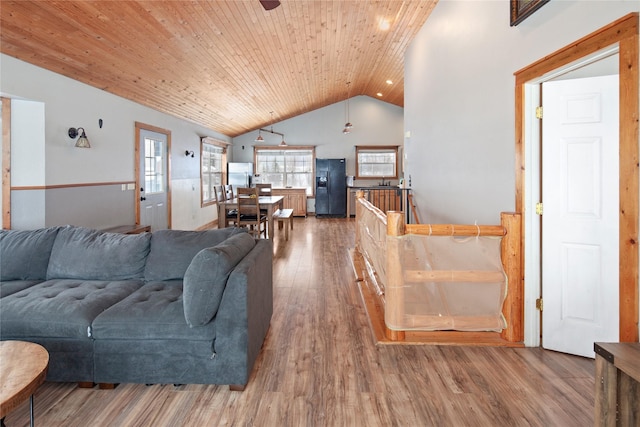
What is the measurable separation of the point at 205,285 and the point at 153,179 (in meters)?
4.93

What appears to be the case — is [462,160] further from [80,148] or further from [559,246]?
[80,148]

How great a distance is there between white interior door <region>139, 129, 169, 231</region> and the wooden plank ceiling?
0.57m

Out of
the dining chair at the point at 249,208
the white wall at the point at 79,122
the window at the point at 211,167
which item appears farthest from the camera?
the window at the point at 211,167

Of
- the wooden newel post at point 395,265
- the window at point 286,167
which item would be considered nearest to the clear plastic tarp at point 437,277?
the wooden newel post at point 395,265

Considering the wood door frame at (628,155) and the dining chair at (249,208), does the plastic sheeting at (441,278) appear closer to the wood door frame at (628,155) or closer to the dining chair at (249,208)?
the wood door frame at (628,155)

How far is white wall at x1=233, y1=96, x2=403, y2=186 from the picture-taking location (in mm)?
11711

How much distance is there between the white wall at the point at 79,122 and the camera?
365 centimetres

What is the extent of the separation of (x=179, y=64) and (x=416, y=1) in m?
3.05

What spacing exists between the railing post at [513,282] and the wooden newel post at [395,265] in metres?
0.75

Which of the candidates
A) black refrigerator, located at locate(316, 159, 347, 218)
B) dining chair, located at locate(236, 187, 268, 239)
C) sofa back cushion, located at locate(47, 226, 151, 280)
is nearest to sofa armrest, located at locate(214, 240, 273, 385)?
sofa back cushion, located at locate(47, 226, 151, 280)

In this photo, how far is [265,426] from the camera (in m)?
1.89

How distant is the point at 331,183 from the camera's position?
1148 centimetres

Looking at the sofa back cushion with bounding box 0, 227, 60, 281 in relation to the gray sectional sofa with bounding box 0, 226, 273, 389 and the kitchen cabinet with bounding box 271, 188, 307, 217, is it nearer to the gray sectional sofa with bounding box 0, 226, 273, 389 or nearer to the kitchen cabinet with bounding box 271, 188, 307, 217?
the gray sectional sofa with bounding box 0, 226, 273, 389

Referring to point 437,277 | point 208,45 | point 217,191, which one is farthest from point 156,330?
point 217,191
